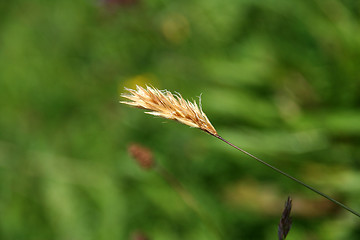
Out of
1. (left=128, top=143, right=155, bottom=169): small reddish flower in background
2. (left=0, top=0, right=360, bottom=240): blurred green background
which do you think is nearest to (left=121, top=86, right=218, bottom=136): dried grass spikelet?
(left=128, top=143, right=155, bottom=169): small reddish flower in background

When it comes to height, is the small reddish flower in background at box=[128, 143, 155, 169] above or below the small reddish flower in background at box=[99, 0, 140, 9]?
below

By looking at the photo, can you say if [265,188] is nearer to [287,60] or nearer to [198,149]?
[198,149]

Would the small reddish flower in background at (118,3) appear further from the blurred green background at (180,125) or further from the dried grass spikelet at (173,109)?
the dried grass spikelet at (173,109)

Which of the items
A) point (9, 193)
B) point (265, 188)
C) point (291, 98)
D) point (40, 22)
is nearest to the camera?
point (265, 188)

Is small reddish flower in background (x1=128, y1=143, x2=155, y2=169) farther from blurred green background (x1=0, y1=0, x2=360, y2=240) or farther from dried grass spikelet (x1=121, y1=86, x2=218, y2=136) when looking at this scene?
blurred green background (x1=0, y1=0, x2=360, y2=240)

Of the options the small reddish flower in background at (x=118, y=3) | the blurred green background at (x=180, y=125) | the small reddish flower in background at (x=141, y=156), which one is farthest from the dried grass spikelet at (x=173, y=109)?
the small reddish flower in background at (x=118, y=3)

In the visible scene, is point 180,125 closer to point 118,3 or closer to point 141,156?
point 118,3

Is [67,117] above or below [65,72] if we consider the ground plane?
below

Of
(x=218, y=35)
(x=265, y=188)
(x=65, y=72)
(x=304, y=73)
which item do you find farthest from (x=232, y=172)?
(x=65, y=72)

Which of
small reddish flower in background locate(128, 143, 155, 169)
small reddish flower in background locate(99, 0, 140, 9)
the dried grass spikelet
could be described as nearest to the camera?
the dried grass spikelet
